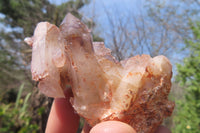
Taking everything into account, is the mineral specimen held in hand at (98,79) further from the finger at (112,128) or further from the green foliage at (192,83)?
the green foliage at (192,83)

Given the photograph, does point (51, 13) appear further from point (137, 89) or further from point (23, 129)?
point (137, 89)

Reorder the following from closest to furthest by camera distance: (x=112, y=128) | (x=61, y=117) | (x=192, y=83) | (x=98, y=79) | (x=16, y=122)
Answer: (x=112, y=128)
(x=98, y=79)
(x=61, y=117)
(x=192, y=83)
(x=16, y=122)

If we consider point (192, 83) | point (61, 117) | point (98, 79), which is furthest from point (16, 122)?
point (192, 83)

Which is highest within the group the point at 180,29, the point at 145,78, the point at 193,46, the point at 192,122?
the point at 145,78

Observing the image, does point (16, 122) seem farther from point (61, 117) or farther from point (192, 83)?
point (192, 83)

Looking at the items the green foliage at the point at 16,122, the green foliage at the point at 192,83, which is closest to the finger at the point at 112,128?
the green foliage at the point at 192,83

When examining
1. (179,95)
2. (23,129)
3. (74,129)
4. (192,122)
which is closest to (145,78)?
(74,129)

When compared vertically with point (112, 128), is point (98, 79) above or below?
above
